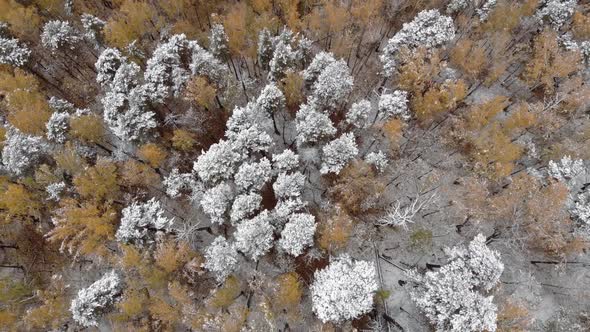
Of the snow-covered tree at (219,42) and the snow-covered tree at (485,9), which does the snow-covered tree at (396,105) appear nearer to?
the snow-covered tree at (485,9)

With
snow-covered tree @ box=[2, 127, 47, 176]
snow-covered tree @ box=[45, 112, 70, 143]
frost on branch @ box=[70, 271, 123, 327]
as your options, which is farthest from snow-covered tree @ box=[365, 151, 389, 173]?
snow-covered tree @ box=[2, 127, 47, 176]

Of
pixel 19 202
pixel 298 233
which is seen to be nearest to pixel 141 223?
pixel 19 202

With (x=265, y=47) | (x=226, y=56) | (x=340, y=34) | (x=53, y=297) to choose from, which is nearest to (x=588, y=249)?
(x=340, y=34)

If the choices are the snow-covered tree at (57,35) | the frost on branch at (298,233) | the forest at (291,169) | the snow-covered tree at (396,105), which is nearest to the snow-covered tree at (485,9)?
the forest at (291,169)

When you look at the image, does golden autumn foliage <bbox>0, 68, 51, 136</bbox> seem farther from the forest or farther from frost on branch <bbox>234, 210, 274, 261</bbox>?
frost on branch <bbox>234, 210, 274, 261</bbox>

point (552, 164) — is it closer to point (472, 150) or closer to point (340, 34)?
point (472, 150)

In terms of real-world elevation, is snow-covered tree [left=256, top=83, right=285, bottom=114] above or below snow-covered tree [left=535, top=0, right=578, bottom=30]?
below

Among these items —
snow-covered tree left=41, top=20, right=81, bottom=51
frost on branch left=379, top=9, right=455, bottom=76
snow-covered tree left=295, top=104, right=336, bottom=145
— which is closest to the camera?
snow-covered tree left=295, top=104, right=336, bottom=145

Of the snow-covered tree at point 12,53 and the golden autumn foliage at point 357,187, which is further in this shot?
the snow-covered tree at point 12,53
